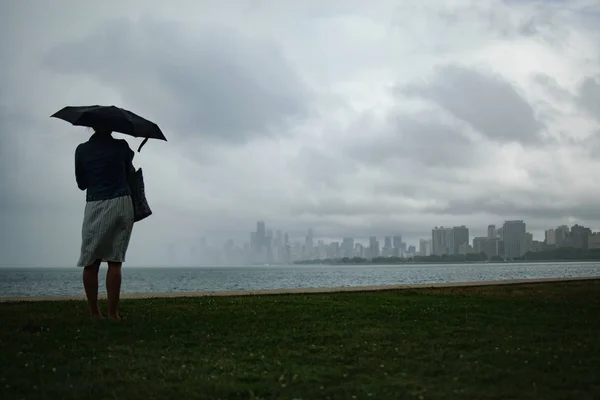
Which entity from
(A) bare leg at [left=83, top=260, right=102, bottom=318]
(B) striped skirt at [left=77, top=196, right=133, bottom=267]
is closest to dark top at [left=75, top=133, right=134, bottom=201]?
(B) striped skirt at [left=77, top=196, right=133, bottom=267]

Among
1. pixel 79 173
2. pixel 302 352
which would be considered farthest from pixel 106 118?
pixel 302 352

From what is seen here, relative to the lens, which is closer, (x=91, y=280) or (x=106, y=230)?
(x=106, y=230)

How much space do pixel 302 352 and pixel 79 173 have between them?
4884mm

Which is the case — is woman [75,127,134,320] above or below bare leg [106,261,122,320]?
above

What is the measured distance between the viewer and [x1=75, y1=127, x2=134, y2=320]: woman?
9422 millimetres

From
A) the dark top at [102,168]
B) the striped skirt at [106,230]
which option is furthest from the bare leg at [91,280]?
A: the dark top at [102,168]

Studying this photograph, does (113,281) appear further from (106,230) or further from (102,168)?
(102,168)

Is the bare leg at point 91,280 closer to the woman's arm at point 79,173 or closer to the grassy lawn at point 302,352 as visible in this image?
the grassy lawn at point 302,352

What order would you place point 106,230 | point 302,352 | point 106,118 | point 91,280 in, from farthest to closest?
1. point 106,118
2. point 91,280
3. point 106,230
4. point 302,352

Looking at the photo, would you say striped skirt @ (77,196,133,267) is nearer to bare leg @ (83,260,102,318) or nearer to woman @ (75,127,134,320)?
woman @ (75,127,134,320)

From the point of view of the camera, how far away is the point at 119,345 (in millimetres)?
7746

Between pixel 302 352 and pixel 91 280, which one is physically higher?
pixel 91 280

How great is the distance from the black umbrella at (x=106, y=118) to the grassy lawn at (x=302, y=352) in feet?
10.2

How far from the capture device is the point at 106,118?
32.0ft
